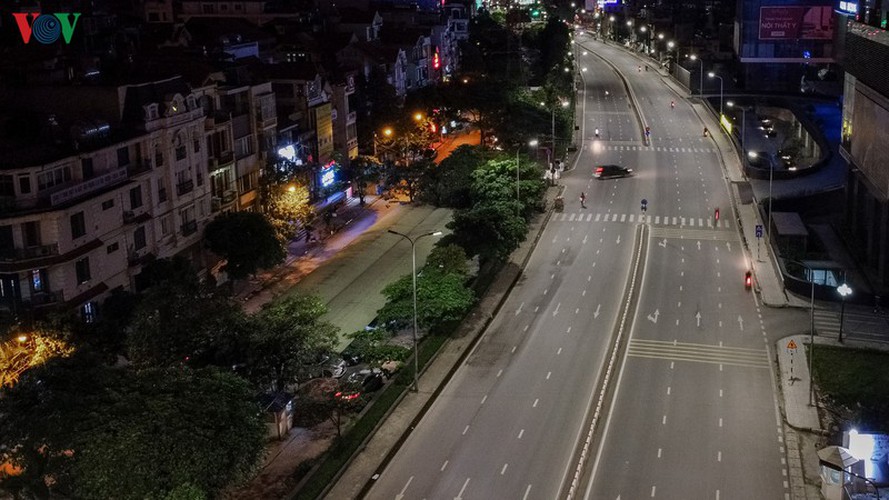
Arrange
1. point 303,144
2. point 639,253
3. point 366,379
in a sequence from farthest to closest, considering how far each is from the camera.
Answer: point 303,144 < point 639,253 < point 366,379

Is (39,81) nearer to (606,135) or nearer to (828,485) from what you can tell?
(828,485)

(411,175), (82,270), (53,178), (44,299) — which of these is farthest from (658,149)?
(44,299)

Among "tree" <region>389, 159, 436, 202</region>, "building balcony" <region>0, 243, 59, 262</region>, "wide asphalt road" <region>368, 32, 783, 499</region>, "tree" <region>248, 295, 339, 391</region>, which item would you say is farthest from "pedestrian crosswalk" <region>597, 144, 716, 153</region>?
"building balcony" <region>0, 243, 59, 262</region>

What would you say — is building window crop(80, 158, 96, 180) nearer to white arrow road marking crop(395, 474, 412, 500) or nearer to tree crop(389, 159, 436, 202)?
white arrow road marking crop(395, 474, 412, 500)

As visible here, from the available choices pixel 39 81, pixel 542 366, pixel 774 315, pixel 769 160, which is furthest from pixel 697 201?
pixel 39 81

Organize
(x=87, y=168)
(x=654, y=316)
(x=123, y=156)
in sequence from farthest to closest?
(x=654, y=316)
(x=123, y=156)
(x=87, y=168)

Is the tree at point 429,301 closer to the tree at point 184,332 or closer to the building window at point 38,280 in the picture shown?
the tree at point 184,332

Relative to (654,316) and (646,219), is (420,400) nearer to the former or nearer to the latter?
(654,316)
